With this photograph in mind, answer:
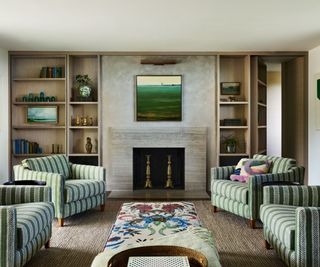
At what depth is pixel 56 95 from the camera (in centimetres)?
717

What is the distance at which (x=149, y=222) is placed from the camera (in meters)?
3.36

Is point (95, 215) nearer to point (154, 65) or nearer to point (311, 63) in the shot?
point (154, 65)

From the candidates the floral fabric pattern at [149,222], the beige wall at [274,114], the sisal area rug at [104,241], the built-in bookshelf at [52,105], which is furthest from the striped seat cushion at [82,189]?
the beige wall at [274,114]

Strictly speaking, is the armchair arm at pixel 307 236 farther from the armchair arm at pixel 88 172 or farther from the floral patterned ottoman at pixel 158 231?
the armchair arm at pixel 88 172

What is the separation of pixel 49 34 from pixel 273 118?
20.2 ft

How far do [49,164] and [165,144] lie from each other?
2360mm

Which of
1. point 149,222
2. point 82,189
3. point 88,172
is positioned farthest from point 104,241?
point 88,172

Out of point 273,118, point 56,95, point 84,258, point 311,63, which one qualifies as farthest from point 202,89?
point 84,258

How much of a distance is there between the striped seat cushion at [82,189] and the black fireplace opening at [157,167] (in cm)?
180

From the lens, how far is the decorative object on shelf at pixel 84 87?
6.91 m

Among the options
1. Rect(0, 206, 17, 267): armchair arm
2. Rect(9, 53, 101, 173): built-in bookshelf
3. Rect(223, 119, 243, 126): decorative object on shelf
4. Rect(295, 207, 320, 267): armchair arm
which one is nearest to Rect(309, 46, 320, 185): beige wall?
Rect(223, 119, 243, 126): decorative object on shelf

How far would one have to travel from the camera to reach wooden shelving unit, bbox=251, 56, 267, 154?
6992mm

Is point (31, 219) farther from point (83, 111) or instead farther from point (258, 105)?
point (258, 105)

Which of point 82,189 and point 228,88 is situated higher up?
point 228,88
